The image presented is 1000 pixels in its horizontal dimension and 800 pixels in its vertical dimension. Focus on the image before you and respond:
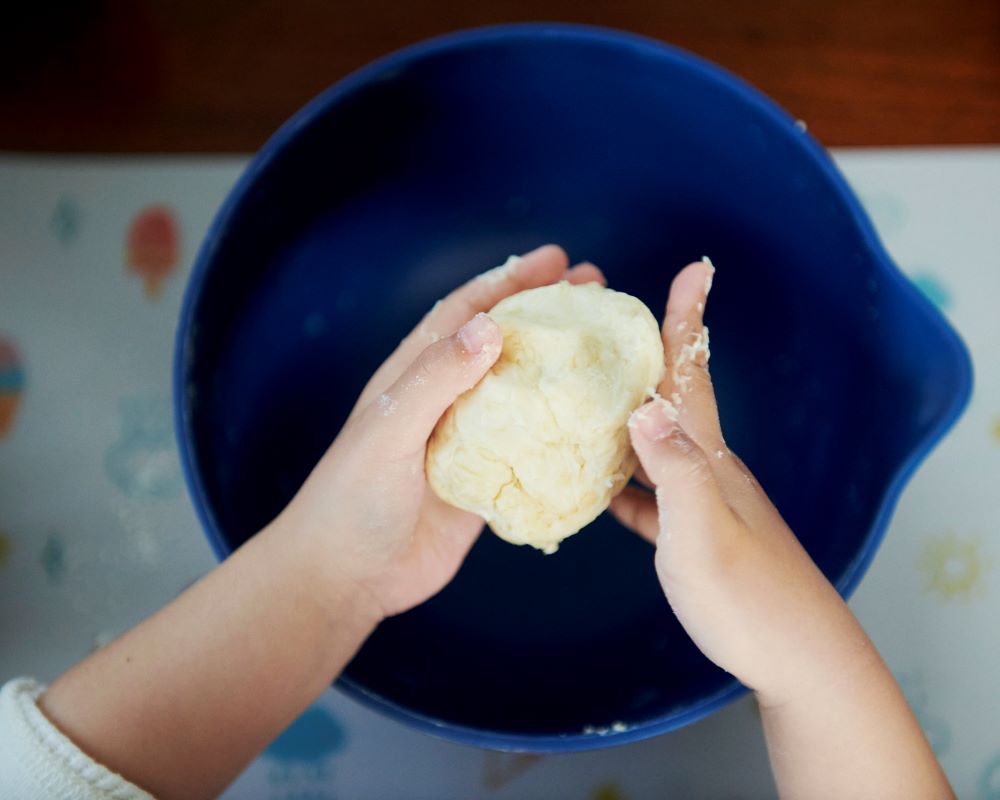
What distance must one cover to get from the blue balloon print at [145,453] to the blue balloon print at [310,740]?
30 cm

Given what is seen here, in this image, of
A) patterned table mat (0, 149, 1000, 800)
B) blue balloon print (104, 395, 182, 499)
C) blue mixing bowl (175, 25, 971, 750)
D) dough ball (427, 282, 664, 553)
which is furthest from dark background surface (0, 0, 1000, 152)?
dough ball (427, 282, 664, 553)

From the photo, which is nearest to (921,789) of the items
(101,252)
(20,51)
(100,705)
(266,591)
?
(266,591)

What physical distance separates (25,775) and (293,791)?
0.29 m

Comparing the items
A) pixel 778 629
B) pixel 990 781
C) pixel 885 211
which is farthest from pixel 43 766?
pixel 885 211

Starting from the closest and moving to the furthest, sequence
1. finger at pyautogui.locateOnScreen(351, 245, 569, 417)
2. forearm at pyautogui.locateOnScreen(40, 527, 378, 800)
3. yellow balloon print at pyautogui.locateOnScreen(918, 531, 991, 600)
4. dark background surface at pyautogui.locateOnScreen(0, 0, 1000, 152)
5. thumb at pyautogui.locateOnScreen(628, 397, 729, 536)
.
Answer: thumb at pyautogui.locateOnScreen(628, 397, 729, 536) < forearm at pyautogui.locateOnScreen(40, 527, 378, 800) < finger at pyautogui.locateOnScreen(351, 245, 569, 417) < yellow balloon print at pyautogui.locateOnScreen(918, 531, 991, 600) < dark background surface at pyautogui.locateOnScreen(0, 0, 1000, 152)

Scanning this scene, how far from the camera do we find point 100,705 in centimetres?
75

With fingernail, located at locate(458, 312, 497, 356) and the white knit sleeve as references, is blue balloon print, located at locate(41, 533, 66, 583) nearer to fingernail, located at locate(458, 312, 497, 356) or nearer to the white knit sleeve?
the white knit sleeve

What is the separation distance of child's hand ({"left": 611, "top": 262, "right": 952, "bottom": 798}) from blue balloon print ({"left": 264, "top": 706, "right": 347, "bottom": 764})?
1.39ft

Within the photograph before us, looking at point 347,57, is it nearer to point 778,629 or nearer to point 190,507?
point 190,507

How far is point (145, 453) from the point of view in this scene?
1020 mm

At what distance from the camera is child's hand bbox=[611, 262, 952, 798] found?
2.20ft

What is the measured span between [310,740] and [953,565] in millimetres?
738

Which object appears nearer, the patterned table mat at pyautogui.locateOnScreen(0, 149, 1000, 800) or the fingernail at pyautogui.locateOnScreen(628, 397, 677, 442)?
the fingernail at pyautogui.locateOnScreen(628, 397, 677, 442)

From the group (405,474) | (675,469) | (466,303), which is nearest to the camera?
(675,469)
